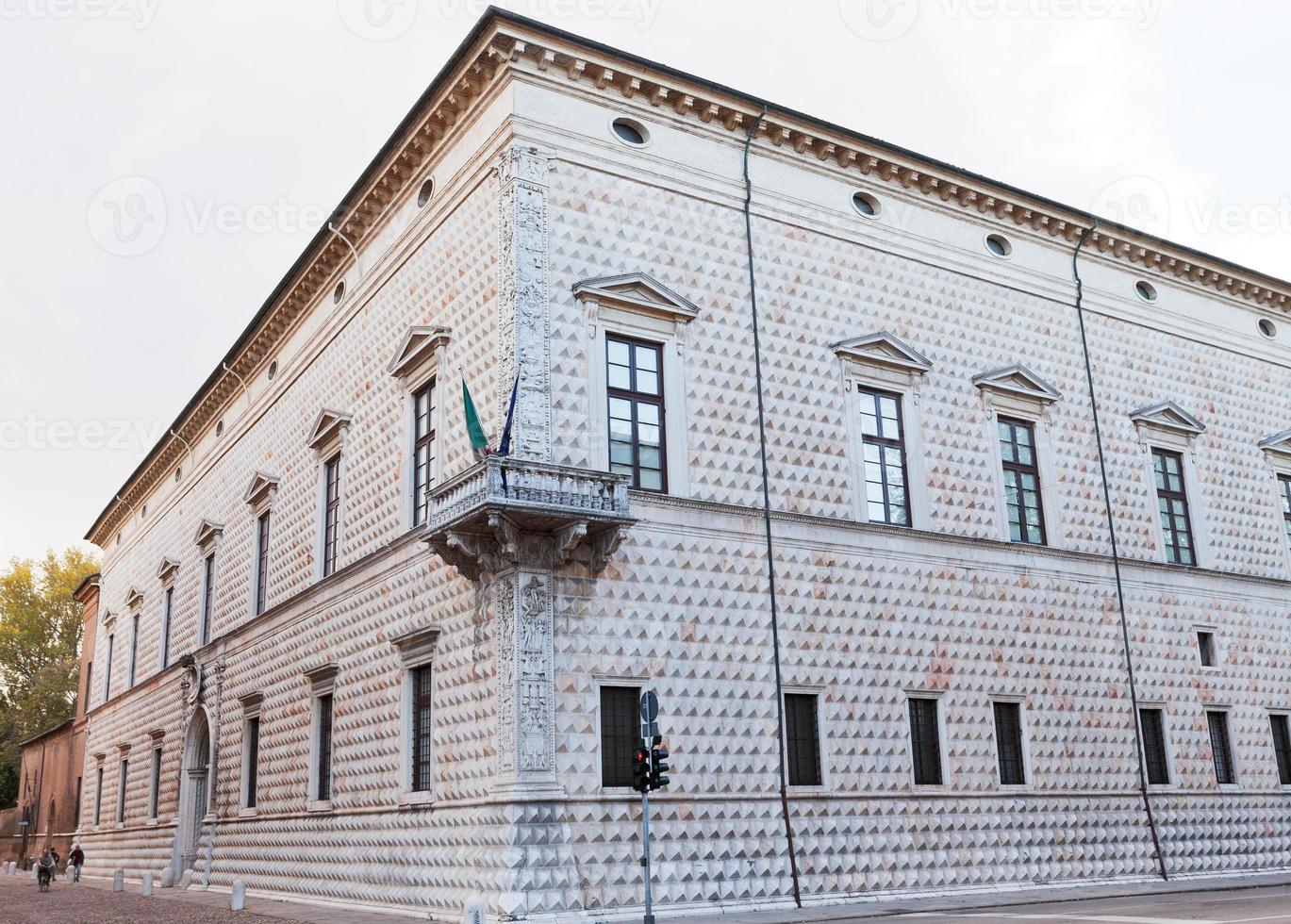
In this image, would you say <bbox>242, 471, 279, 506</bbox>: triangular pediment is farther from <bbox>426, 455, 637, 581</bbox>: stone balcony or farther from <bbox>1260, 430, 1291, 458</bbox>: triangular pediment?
<bbox>1260, 430, 1291, 458</bbox>: triangular pediment

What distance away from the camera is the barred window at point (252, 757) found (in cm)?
2516

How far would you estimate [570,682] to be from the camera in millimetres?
15977

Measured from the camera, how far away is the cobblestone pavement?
62.4ft

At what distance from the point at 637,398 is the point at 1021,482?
330 inches

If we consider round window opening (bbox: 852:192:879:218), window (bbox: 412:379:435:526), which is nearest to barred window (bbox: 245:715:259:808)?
window (bbox: 412:379:435:526)

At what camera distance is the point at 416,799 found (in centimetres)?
1778

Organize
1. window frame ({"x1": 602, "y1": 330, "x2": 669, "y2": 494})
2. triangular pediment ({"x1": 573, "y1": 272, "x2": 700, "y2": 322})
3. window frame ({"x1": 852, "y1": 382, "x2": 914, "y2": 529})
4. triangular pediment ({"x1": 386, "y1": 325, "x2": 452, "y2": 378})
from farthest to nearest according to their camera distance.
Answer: window frame ({"x1": 852, "y1": 382, "x2": 914, "y2": 529}) < triangular pediment ({"x1": 386, "y1": 325, "x2": 452, "y2": 378}) < triangular pediment ({"x1": 573, "y1": 272, "x2": 700, "y2": 322}) < window frame ({"x1": 602, "y1": 330, "x2": 669, "y2": 494})

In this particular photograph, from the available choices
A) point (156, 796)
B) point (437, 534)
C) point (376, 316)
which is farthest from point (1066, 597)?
point (156, 796)

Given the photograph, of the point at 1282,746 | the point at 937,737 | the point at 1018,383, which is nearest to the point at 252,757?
the point at 937,737

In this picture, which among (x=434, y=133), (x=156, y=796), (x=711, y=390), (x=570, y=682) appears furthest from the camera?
(x=156, y=796)

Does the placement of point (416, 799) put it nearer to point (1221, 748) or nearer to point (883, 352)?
point (883, 352)

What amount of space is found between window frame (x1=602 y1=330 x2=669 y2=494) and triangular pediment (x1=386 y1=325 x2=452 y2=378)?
3049mm

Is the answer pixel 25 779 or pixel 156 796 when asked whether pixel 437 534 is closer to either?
pixel 156 796

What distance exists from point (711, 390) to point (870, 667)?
5057 mm
